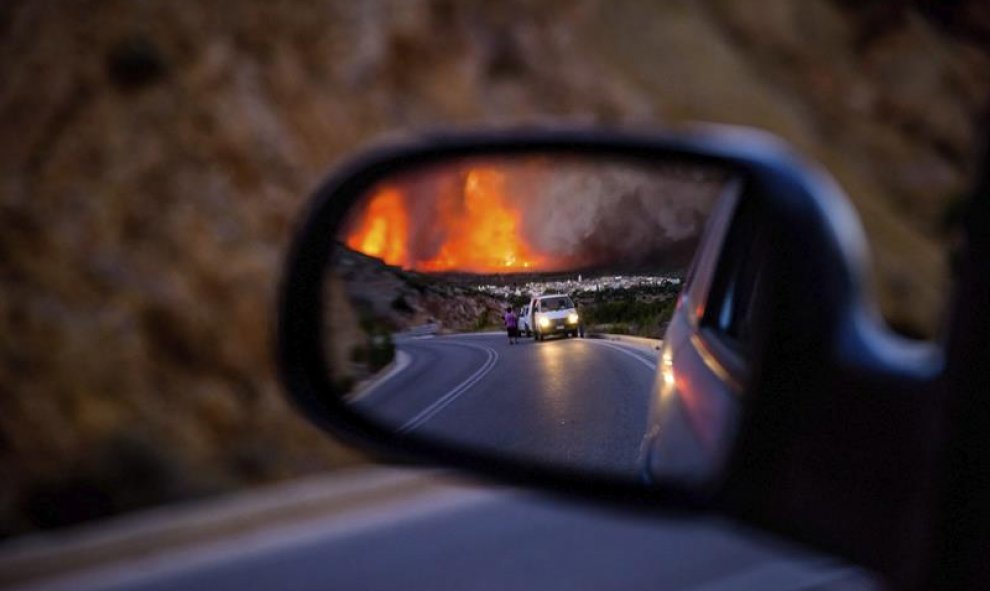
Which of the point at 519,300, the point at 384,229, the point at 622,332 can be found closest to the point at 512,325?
the point at 519,300

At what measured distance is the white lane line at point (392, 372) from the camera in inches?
88.7

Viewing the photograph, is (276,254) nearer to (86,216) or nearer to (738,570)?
(86,216)

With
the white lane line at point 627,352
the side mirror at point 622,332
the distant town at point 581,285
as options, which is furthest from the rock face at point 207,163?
the distant town at point 581,285

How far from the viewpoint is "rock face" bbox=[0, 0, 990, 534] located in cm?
1060

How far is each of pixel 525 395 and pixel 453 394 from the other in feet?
0.51

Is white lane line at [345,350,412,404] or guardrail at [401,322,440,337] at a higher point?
guardrail at [401,322,440,337]

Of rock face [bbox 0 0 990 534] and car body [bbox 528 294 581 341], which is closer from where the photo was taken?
car body [bbox 528 294 581 341]

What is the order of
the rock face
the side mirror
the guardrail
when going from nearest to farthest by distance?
1. the side mirror
2. the guardrail
3. the rock face

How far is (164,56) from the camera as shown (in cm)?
1278

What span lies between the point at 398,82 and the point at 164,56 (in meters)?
3.22

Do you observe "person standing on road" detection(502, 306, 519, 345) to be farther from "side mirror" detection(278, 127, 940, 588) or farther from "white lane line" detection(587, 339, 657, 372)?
"white lane line" detection(587, 339, 657, 372)

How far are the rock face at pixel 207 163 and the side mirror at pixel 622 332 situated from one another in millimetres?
5930

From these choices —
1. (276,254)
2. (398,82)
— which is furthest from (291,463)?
(398,82)

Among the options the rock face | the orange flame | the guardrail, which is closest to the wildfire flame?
the orange flame
